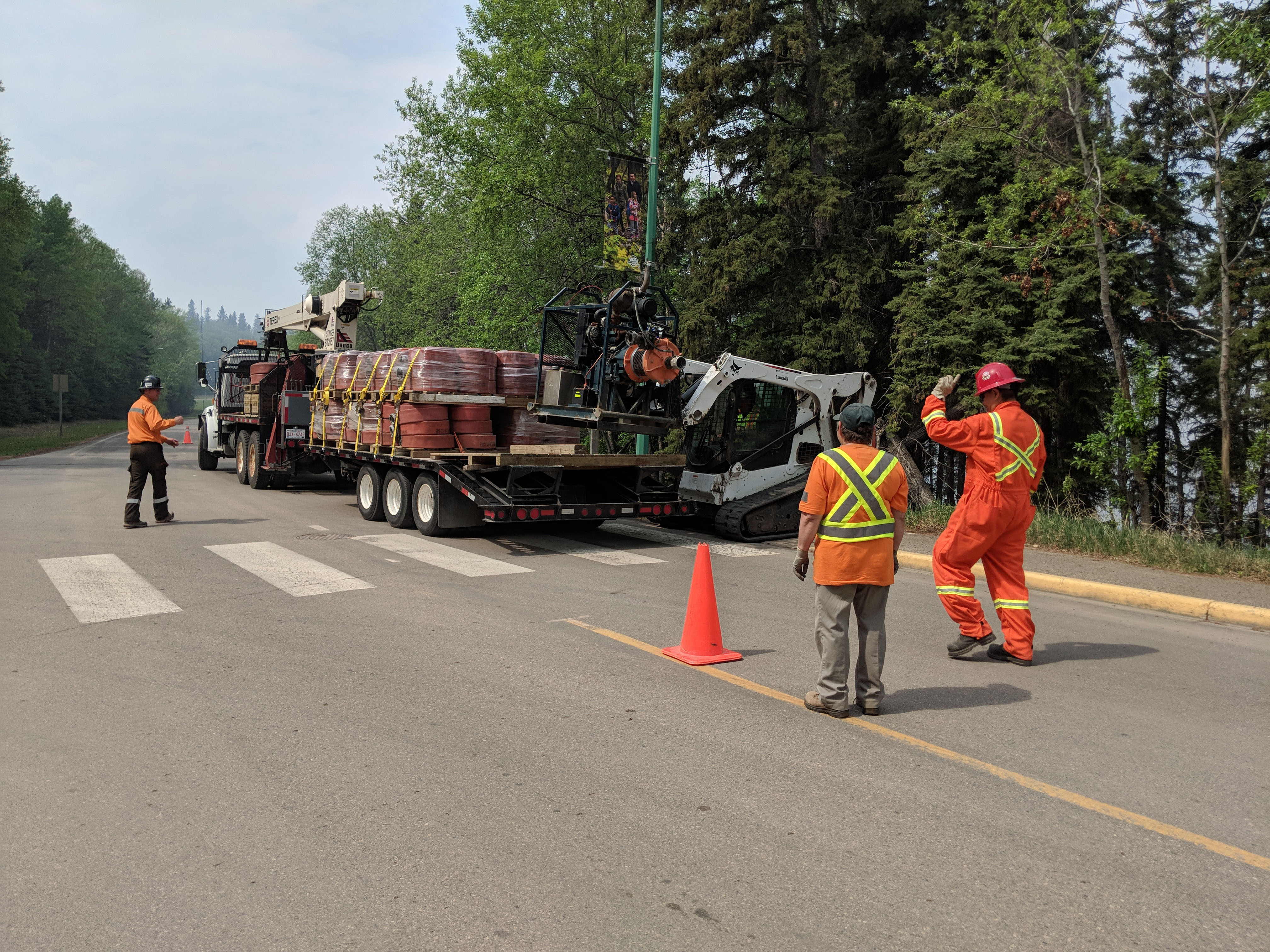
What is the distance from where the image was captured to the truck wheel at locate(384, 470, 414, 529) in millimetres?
13070

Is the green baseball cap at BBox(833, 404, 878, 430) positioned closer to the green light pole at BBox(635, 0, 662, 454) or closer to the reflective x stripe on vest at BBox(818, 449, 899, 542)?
the reflective x stripe on vest at BBox(818, 449, 899, 542)

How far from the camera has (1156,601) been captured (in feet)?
29.7

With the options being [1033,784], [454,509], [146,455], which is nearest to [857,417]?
[1033,784]

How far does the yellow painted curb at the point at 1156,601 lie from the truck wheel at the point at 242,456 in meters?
16.0

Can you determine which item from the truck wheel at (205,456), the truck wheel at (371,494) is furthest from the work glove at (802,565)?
the truck wheel at (205,456)

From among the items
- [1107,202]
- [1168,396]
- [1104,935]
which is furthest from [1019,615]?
[1168,396]

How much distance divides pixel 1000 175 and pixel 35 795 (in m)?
17.6

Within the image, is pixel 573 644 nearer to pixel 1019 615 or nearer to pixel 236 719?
pixel 236 719

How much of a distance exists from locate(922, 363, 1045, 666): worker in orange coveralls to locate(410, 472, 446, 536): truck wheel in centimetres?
716

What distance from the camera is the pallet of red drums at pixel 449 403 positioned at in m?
12.4

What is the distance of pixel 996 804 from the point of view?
167 inches

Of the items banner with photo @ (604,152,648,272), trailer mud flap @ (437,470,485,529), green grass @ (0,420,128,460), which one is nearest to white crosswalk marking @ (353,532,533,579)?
trailer mud flap @ (437,470,485,529)

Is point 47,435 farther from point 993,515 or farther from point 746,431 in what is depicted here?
point 993,515

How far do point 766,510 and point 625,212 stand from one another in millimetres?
7474
